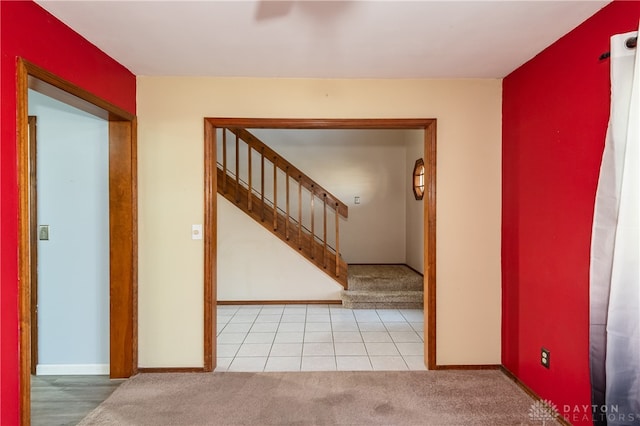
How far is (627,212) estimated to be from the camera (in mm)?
1440

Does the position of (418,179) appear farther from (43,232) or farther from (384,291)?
(43,232)

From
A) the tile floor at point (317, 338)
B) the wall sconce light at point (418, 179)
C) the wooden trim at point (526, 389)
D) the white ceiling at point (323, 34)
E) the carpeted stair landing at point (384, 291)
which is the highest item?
the white ceiling at point (323, 34)

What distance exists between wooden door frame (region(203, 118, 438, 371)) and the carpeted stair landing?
1.83m

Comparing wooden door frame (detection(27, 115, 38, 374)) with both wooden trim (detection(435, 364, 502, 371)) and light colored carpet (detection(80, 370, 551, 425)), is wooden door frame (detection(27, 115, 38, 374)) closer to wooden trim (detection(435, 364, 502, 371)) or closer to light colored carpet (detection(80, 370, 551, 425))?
light colored carpet (detection(80, 370, 551, 425))

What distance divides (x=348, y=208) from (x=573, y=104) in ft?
14.4

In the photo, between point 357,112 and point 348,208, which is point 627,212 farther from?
point 348,208

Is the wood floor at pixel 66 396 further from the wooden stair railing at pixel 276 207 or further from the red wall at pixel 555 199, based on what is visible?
the red wall at pixel 555 199

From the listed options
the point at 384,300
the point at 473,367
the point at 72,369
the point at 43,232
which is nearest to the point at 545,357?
the point at 473,367

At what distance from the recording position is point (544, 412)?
2.21m

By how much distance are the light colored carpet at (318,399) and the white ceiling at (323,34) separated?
7.61 ft

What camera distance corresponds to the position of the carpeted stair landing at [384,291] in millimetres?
4621

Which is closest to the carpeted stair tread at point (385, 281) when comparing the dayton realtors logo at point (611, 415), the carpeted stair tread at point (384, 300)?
the carpeted stair tread at point (384, 300)

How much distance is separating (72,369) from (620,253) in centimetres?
363

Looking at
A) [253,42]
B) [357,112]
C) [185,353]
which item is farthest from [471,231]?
[185,353]
